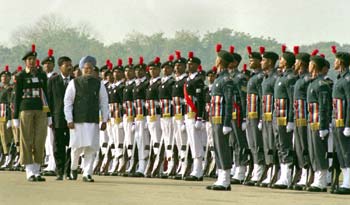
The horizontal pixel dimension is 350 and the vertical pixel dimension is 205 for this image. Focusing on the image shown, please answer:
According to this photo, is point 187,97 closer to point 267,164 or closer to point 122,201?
point 267,164

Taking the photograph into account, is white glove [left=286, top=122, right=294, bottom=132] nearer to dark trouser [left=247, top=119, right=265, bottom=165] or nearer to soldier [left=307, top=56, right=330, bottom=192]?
soldier [left=307, top=56, right=330, bottom=192]

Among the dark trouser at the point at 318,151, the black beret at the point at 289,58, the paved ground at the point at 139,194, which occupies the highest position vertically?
the black beret at the point at 289,58

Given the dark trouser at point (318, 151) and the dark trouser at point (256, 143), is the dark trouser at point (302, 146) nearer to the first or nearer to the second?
the dark trouser at point (318, 151)

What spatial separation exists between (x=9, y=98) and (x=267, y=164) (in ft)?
35.1

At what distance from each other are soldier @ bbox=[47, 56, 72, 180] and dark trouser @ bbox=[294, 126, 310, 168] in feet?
15.5

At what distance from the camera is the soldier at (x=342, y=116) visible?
20.2 m

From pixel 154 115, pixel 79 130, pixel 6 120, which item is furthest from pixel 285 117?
pixel 6 120

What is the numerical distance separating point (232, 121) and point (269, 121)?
1.36m

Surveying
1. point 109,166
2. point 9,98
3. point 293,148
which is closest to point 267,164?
point 293,148

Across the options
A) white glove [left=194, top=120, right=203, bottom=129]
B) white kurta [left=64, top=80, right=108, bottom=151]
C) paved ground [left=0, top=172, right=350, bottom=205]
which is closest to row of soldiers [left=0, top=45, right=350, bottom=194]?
white glove [left=194, top=120, right=203, bottom=129]

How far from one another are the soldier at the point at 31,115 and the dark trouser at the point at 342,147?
5.70 meters

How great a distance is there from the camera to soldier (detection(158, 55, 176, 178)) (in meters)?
26.0

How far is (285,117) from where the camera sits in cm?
2188

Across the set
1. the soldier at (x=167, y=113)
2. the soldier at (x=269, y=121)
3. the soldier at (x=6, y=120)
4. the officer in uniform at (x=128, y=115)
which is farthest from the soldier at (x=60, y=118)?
the soldier at (x=6, y=120)
